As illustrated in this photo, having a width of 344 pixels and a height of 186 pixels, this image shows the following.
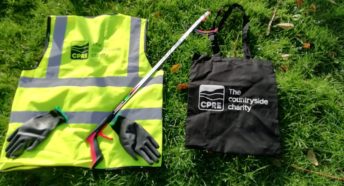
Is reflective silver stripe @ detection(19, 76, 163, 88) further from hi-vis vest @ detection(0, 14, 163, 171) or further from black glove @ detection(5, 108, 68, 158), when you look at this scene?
black glove @ detection(5, 108, 68, 158)

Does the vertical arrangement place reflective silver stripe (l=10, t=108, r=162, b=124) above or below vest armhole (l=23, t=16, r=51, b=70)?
below

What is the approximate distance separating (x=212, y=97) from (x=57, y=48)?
4.88 feet

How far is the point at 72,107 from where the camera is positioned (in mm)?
2912

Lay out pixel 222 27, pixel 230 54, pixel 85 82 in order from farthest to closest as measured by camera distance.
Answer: pixel 222 27, pixel 230 54, pixel 85 82

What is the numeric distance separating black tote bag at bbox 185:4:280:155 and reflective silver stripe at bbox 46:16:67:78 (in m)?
1.21

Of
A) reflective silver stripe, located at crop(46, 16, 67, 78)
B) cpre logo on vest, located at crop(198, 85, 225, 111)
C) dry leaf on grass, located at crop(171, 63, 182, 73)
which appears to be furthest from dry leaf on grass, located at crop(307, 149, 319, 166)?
reflective silver stripe, located at crop(46, 16, 67, 78)

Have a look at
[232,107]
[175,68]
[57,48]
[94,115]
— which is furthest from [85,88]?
[232,107]

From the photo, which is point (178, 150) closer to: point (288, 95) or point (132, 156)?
point (132, 156)

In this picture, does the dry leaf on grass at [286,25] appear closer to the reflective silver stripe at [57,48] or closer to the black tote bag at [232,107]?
the black tote bag at [232,107]

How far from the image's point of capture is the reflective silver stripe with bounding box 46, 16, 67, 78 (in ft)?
10.0

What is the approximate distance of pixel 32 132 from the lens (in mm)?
2773

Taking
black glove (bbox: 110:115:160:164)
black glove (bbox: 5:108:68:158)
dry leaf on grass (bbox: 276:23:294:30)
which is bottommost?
black glove (bbox: 110:115:160:164)

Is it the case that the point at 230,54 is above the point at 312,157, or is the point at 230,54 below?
above

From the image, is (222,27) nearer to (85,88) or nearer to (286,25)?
(286,25)
